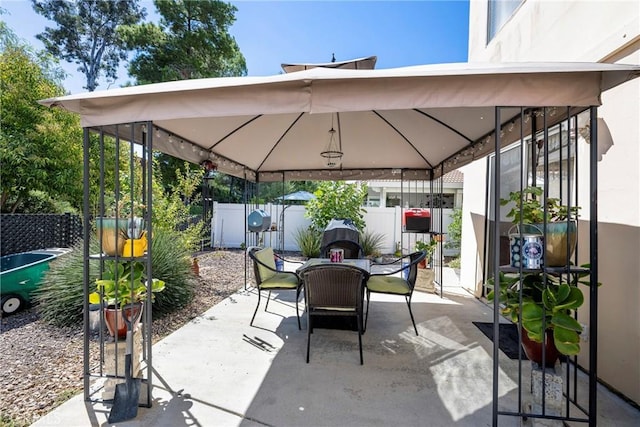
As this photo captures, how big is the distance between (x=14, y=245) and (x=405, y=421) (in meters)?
6.53

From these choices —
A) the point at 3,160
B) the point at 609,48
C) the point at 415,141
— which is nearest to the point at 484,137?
the point at 415,141

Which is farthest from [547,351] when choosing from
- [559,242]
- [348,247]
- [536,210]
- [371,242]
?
[371,242]

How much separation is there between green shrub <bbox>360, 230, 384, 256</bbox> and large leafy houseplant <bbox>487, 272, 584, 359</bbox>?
6.55m

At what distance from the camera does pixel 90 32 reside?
15.3m

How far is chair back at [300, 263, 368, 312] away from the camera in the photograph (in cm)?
290

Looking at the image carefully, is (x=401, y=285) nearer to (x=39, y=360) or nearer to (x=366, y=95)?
(x=366, y=95)

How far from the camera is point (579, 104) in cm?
180

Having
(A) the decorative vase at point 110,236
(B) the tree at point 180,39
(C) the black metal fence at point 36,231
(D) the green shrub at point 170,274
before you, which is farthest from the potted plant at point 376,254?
(B) the tree at point 180,39

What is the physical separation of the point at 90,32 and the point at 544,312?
20.3 metres

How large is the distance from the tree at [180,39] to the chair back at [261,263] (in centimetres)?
1086

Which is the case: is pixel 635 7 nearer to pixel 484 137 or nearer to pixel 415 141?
pixel 484 137

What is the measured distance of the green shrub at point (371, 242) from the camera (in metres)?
9.02

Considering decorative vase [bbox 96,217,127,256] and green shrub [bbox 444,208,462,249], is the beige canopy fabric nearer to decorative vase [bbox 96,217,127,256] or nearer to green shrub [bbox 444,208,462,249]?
decorative vase [bbox 96,217,127,256]

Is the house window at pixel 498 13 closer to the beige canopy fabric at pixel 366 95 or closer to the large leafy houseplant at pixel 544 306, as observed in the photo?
the beige canopy fabric at pixel 366 95
